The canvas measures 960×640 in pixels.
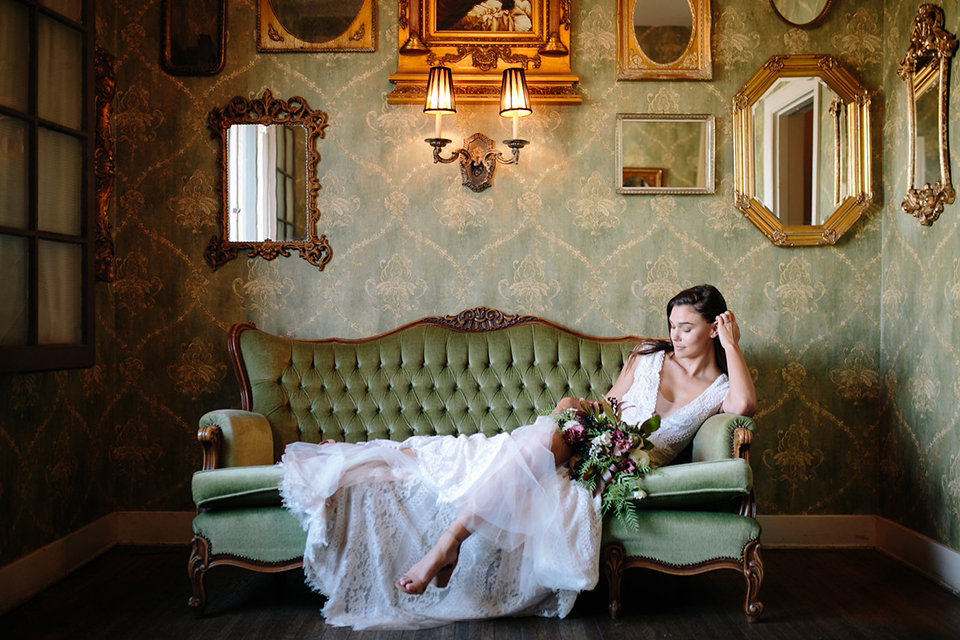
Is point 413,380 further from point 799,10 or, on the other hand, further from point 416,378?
point 799,10

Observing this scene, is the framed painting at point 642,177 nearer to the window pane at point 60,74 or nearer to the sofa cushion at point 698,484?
the sofa cushion at point 698,484

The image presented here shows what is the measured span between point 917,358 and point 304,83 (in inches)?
129

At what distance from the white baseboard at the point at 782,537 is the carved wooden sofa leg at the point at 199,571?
884mm

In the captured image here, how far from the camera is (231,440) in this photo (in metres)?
2.90

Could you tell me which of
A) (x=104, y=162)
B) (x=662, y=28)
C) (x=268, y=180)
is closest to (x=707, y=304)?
(x=662, y=28)

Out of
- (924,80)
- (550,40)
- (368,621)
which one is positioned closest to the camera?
(368,621)

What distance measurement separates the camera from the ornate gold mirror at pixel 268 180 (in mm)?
3721

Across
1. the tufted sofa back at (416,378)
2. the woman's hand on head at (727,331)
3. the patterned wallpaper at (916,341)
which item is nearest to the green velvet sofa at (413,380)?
the tufted sofa back at (416,378)

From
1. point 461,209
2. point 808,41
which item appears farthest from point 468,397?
point 808,41

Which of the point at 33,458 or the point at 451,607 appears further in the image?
the point at 33,458

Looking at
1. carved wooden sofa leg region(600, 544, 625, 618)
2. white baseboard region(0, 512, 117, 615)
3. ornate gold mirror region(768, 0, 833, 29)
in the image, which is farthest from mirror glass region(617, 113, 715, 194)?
white baseboard region(0, 512, 117, 615)

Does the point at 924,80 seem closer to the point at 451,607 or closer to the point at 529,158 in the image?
the point at 529,158

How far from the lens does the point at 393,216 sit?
3758 millimetres

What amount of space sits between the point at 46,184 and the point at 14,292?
460 mm
